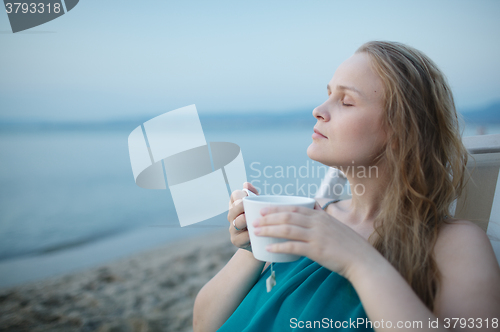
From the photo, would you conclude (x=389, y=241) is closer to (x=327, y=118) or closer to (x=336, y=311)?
(x=336, y=311)

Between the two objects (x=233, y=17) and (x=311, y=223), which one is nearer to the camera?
(x=311, y=223)

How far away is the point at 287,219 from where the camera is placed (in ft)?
1.49

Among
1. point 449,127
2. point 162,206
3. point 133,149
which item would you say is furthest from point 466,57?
point 162,206

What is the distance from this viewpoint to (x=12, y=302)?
1.57 m

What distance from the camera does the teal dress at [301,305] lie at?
618 mm

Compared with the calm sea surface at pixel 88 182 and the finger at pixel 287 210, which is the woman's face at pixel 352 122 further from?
the calm sea surface at pixel 88 182

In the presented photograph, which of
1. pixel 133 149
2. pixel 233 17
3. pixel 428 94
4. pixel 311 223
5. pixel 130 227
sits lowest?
pixel 130 227

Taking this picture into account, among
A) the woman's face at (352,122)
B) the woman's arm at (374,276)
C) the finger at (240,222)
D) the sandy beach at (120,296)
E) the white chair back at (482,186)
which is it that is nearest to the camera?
the woman's arm at (374,276)

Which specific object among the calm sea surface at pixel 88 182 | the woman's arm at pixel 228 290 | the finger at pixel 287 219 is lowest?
the calm sea surface at pixel 88 182

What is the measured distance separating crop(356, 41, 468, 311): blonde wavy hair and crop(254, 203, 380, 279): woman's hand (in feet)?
0.75

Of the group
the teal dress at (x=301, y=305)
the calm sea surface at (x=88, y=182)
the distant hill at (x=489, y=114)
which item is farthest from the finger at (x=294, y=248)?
the distant hill at (x=489, y=114)

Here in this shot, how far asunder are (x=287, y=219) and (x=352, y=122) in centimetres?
36

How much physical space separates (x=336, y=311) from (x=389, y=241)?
19 cm

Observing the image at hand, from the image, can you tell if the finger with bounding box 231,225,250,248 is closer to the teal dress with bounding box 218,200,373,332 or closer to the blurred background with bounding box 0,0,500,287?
the teal dress with bounding box 218,200,373,332
